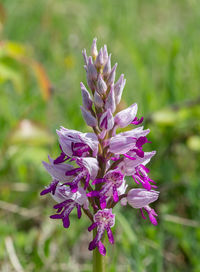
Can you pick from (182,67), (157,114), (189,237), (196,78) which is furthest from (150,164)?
(182,67)

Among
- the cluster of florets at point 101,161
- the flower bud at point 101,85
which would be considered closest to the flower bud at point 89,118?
the cluster of florets at point 101,161

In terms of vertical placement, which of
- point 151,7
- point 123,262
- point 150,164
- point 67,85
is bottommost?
point 123,262

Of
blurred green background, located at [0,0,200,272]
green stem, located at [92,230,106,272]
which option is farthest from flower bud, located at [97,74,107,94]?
blurred green background, located at [0,0,200,272]

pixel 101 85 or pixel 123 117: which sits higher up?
pixel 101 85

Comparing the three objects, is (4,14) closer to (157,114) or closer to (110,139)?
(157,114)

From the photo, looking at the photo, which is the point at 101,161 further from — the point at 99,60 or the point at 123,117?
the point at 99,60

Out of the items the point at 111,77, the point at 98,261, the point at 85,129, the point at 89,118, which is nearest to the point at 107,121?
the point at 89,118

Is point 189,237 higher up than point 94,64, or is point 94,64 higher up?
point 94,64
